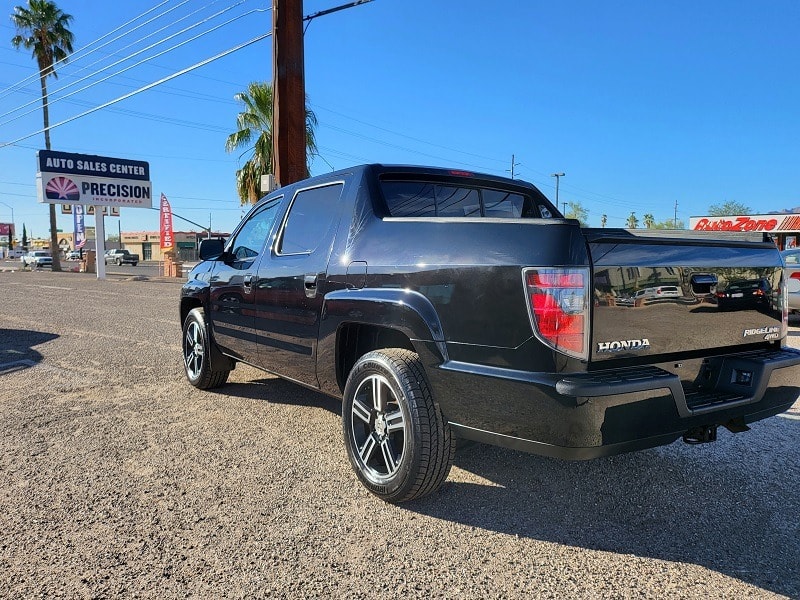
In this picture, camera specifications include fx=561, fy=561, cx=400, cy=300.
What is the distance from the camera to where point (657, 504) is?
309 cm

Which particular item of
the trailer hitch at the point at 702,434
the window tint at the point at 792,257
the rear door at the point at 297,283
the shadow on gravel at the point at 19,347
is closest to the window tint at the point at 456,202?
the rear door at the point at 297,283

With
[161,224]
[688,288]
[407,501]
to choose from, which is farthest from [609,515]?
[161,224]

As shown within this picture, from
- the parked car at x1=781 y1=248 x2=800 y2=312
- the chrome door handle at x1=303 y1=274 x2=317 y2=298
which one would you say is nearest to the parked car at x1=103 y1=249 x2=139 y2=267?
the parked car at x1=781 y1=248 x2=800 y2=312

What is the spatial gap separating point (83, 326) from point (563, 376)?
33.3 feet

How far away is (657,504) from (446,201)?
225 cm

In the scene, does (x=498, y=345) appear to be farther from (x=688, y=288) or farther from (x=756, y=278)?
(x=756, y=278)

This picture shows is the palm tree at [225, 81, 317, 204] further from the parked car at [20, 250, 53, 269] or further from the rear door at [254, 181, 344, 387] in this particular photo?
the parked car at [20, 250, 53, 269]

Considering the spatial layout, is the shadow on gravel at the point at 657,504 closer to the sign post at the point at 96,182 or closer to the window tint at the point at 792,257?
the window tint at the point at 792,257

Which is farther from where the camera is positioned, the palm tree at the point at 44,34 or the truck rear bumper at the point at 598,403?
the palm tree at the point at 44,34

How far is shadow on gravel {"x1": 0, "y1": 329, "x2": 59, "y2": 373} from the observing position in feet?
22.6

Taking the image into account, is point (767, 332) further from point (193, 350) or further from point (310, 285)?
point (193, 350)

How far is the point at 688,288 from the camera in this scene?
2.66m

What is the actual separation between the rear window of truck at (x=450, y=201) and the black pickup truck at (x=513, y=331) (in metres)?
0.02

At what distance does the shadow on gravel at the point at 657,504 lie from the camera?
2611 mm
